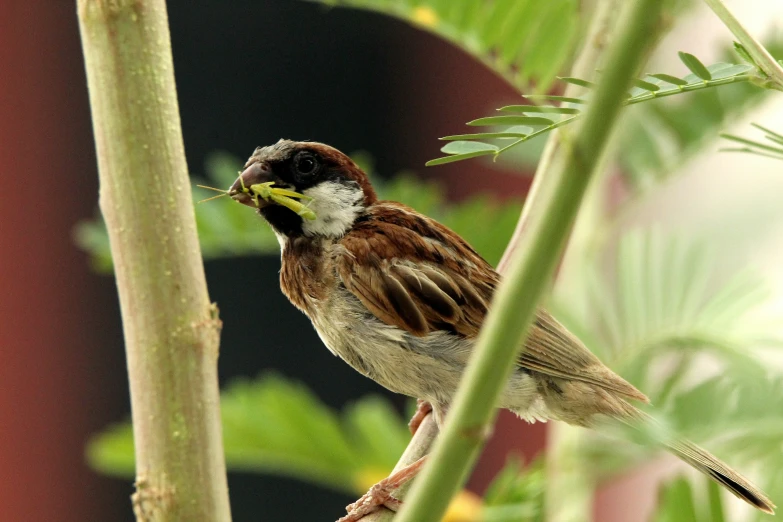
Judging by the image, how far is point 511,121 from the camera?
633mm

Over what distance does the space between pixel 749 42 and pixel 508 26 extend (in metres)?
0.84

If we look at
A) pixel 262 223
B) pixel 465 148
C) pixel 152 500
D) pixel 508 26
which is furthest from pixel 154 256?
pixel 508 26

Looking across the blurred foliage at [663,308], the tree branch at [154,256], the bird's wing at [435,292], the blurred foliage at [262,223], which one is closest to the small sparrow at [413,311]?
the bird's wing at [435,292]

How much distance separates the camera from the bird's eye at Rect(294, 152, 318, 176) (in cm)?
127

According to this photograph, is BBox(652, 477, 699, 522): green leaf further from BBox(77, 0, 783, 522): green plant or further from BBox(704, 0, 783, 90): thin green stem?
BBox(704, 0, 783, 90): thin green stem

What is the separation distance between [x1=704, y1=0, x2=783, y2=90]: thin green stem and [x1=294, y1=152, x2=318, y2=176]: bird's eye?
0.74m

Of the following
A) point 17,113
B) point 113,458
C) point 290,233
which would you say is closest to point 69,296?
point 17,113

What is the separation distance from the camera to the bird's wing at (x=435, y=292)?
1.21 meters

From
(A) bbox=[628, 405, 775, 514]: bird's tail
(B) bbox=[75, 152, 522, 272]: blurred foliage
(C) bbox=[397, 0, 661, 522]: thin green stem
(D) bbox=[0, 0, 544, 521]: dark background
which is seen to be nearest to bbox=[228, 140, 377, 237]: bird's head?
(B) bbox=[75, 152, 522, 272]: blurred foliage

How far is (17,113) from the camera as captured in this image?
10.4 feet

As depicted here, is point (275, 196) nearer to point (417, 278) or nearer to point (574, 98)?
point (417, 278)

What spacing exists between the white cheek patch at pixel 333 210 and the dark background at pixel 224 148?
151cm

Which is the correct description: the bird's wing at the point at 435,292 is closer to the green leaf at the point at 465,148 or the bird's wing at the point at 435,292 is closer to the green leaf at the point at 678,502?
the green leaf at the point at 678,502

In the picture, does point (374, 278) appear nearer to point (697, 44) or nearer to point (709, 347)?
point (709, 347)
